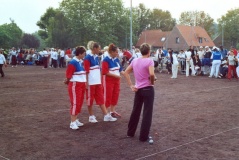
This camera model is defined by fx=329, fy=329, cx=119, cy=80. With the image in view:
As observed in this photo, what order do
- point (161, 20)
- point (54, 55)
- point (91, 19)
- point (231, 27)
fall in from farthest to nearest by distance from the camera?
point (161, 20) → point (231, 27) → point (91, 19) → point (54, 55)

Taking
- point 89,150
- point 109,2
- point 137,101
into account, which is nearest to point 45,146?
point 89,150

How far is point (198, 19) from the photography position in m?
101

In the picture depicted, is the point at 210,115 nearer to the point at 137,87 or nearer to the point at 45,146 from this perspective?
the point at 137,87

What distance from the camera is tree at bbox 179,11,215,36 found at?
10044cm

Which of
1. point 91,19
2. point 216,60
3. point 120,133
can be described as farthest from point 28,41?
point 120,133

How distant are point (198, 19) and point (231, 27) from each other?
39.3 ft

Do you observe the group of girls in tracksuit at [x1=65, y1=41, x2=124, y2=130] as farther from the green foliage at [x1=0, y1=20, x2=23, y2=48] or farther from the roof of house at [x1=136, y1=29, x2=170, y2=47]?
the roof of house at [x1=136, y1=29, x2=170, y2=47]

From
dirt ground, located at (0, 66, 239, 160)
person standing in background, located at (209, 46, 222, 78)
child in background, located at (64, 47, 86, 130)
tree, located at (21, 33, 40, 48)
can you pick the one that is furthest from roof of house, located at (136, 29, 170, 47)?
child in background, located at (64, 47, 86, 130)

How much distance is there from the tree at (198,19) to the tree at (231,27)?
4142 millimetres

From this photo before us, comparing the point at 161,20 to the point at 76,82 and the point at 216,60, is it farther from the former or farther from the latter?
the point at 76,82

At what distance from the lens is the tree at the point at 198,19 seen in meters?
100

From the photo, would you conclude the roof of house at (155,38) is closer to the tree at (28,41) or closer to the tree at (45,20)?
the tree at (45,20)

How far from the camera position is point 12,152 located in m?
5.99

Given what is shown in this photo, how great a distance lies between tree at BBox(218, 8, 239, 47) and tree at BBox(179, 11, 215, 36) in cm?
414
